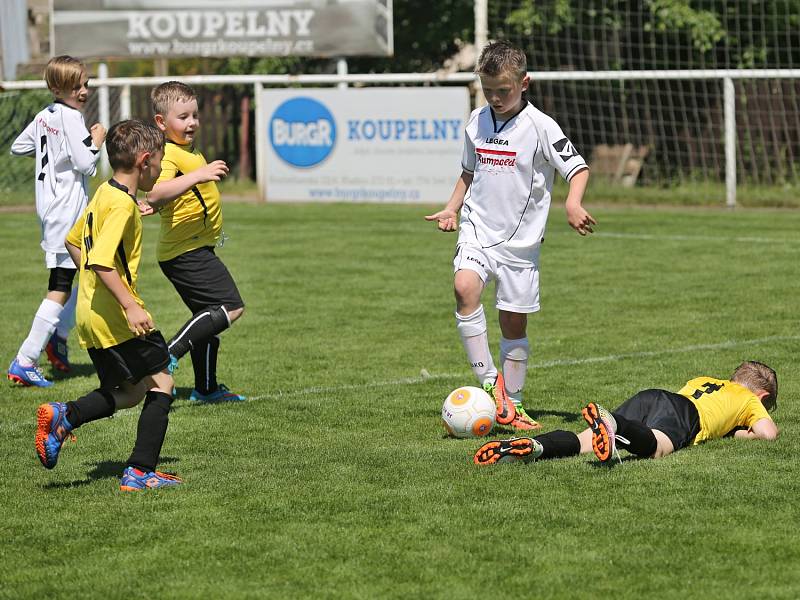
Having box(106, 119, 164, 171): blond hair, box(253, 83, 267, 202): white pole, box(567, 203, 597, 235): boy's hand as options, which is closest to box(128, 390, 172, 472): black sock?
box(106, 119, 164, 171): blond hair

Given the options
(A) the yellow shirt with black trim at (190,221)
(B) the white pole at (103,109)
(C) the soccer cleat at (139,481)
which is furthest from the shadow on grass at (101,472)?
(B) the white pole at (103,109)

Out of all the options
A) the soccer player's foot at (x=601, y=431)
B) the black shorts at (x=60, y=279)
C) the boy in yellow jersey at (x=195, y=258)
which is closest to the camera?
the soccer player's foot at (x=601, y=431)

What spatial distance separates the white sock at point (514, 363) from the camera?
23.9ft

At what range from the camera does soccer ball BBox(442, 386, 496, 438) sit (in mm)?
6730

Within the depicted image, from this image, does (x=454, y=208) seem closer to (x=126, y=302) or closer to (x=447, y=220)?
(x=447, y=220)

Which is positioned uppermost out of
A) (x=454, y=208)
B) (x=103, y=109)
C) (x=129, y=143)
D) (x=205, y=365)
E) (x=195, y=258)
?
(x=103, y=109)

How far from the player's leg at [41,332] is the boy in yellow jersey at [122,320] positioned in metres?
2.76

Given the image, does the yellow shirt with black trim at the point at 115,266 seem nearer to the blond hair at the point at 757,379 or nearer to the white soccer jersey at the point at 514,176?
the white soccer jersey at the point at 514,176

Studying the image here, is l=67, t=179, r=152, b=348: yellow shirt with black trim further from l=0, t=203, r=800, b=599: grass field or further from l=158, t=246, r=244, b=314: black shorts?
l=158, t=246, r=244, b=314: black shorts

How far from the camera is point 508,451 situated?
19.7 feet

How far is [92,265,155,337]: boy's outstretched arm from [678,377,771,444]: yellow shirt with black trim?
269 cm

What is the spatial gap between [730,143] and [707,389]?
1436cm

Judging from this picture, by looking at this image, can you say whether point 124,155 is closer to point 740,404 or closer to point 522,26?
point 740,404

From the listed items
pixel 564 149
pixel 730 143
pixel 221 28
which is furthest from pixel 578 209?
pixel 221 28
